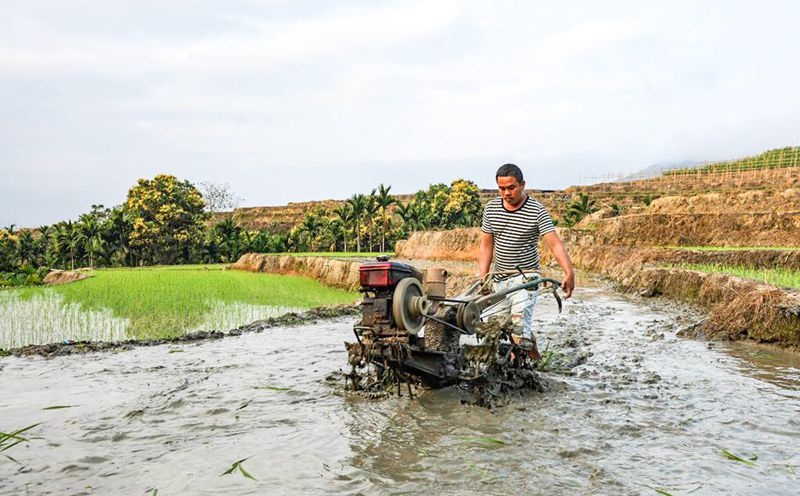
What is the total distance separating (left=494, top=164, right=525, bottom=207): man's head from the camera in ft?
15.5

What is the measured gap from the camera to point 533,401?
468 centimetres

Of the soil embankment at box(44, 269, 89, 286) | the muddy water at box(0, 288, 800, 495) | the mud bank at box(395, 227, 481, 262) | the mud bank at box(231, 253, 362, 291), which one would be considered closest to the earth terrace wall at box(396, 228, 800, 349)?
the muddy water at box(0, 288, 800, 495)

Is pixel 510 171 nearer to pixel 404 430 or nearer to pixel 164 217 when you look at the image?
pixel 404 430

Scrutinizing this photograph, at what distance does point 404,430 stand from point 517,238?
193cm

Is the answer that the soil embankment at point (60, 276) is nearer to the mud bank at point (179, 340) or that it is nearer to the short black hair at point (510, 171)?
the mud bank at point (179, 340)

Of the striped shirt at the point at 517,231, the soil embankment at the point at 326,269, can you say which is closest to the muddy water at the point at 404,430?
the striped shirt at the point at 517,231

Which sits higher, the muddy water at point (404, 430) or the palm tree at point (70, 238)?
the palm tree at point (70, 238)

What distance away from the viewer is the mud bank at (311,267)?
19564 millimetres

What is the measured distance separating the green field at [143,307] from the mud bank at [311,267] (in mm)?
1644

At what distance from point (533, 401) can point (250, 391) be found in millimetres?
2612

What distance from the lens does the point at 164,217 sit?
40.2 m

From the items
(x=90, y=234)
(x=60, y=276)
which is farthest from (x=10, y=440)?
(x=90, y=234)

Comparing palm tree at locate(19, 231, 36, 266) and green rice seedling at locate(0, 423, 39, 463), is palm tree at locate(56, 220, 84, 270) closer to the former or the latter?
palm tree at locate(19, 231, 36, 266)

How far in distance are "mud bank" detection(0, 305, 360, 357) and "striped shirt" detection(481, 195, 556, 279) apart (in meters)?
5.52
